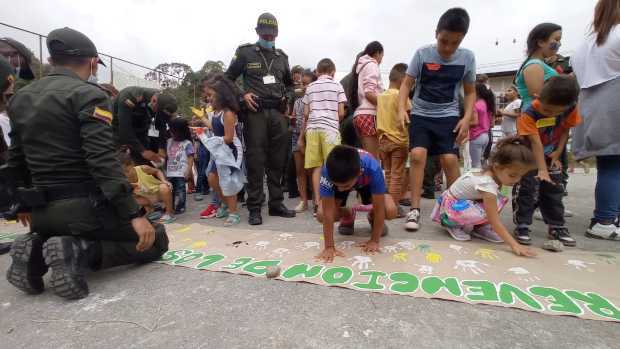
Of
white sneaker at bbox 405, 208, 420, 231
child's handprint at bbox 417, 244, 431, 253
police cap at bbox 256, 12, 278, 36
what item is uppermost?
police cap at bbox 256, 12, 278, 36

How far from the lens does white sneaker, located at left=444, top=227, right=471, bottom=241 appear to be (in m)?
2.28

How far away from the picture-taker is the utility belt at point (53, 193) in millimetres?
1581

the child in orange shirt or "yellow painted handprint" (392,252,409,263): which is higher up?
the child in orange shirt

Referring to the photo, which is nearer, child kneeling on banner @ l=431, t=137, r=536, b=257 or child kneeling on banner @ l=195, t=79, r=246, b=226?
child kneeling on banner @ l=431, t=137, r=536, b=257

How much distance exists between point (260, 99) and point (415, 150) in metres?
1.55

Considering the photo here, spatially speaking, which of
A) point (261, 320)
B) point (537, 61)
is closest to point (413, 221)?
point (537, 61)

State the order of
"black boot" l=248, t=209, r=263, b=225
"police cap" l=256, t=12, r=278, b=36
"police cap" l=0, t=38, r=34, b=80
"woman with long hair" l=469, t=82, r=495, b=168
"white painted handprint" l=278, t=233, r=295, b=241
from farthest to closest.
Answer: "woman with long hair" l=469, t=82, r=495, b=168 < "police cap" l=256, t=12, r=278, b=36 < "black boot" l=248, t=209, r=263, b=225 < "police cap" l=0, t=38, r=34, b=80 < "white painted handprint" l=278, t=233, r=295, b=241

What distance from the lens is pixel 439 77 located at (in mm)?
2512

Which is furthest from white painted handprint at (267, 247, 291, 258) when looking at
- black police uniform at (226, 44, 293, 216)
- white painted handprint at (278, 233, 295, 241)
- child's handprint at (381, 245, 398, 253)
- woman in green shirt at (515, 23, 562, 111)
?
woman in green shirt at (515, 23, 562, 111)

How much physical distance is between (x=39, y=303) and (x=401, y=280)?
182 centimetres

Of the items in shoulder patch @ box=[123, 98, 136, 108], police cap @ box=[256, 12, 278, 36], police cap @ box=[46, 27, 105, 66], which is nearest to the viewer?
police cap @ box=[46, 27, 105, 66]

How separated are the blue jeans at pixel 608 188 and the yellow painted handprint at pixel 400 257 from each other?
5.29 ft

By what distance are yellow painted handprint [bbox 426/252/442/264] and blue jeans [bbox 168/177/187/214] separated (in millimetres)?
2872

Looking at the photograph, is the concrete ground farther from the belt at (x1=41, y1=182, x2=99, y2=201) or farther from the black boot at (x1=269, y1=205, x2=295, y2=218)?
the black boot at (x1=269, y1=205, x2=295, y2=218)
